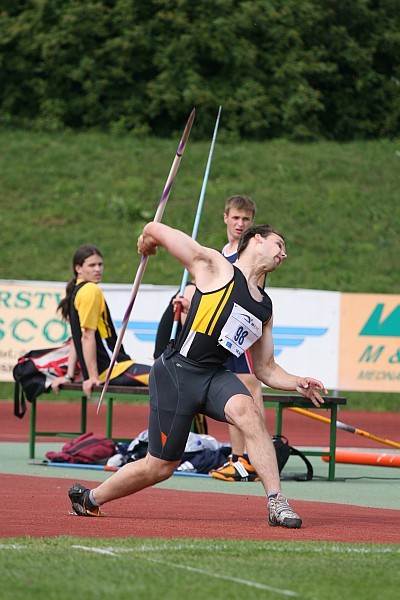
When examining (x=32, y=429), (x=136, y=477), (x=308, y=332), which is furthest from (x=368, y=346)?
(x=136, y=477)

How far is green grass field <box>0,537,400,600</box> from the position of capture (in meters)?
4.70

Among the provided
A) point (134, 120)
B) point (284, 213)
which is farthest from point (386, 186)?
point (134, 120)

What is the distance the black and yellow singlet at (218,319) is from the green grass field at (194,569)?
1.21 meters

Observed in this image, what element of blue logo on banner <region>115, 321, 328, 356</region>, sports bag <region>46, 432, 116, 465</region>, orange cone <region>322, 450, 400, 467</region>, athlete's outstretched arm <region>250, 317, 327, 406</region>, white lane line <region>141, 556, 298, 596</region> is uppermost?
athlete's outstretched arm <region>250, 317, 327, 406</region>

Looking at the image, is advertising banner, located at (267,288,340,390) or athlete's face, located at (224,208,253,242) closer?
athlete's face, located at (224,208,253,242)

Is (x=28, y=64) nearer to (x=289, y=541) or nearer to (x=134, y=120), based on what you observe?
(x=134, y=120)

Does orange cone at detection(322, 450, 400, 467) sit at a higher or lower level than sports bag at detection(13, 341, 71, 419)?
lower

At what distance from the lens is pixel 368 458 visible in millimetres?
12070

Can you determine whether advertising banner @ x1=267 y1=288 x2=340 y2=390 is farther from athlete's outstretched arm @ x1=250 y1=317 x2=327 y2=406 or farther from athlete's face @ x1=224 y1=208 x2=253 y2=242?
athlete's outstretched arm @ x1=250 y1=317 x2=327 y2=406

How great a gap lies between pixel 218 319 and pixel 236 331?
0.39ft

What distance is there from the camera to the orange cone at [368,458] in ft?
39.2

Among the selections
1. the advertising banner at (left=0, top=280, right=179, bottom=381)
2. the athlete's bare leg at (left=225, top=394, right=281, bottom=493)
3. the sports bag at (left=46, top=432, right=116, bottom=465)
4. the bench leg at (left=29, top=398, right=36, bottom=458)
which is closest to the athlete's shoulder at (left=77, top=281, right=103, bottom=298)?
the bench leg at (left=29, top=398, right=36, bottom=458)

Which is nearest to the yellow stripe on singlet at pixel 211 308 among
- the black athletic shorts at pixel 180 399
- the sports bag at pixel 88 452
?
the black athletic shorts at pixel 180 399

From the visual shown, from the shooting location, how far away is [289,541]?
625 centimetres
